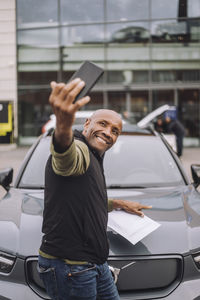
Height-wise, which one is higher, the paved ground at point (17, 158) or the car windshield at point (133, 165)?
the car windshield at point (133, 165)

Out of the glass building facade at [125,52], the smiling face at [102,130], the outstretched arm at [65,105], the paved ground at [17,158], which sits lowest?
the paved ground at [17,158]

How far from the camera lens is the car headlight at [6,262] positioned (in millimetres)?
2499

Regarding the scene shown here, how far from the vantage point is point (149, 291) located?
247 centimetres

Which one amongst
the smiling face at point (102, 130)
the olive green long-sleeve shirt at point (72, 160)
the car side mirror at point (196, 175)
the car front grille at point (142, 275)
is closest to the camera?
the olive green long-sleeve shirt at point (72, 160)

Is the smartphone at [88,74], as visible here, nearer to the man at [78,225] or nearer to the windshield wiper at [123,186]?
the man at [78,225]

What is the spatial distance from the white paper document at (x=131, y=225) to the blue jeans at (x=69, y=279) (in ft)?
2.11

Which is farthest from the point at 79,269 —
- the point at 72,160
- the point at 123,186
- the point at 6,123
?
the point at 6,123

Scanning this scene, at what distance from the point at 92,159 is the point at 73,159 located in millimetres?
234

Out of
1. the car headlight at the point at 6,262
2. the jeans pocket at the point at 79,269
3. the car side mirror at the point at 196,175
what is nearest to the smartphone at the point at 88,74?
the jeans pocket at the point at 79,269

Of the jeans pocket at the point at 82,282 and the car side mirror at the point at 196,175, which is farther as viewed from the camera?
the car side mirror at the point at 196,175

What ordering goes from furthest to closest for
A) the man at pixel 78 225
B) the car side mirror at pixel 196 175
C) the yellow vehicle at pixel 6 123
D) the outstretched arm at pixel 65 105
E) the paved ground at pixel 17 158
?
the yellow vehicle at pixel 6 123
the paved ground at pixel 17 158
the car side mirror at pixel 196 175
the man at pixel 78 225
the outstretched arm at pixel 65 105

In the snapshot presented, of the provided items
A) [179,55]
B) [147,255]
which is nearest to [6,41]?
[179,55]

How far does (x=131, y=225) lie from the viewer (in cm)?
258

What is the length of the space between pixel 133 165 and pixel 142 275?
64.8 inches
